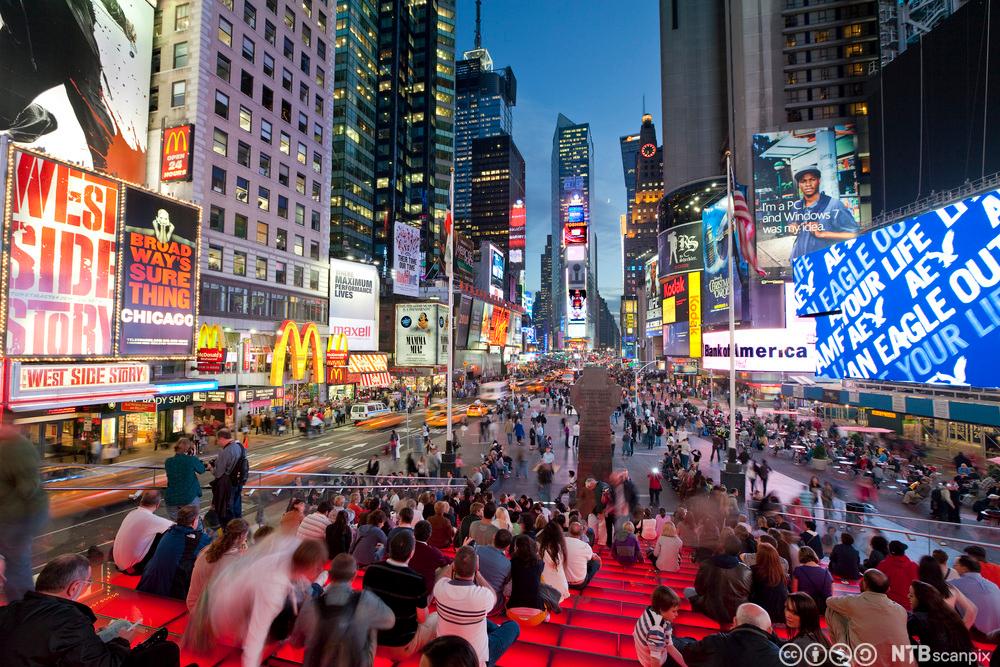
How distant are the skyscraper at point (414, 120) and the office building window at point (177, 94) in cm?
5634

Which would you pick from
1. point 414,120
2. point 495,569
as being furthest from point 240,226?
point 414,120

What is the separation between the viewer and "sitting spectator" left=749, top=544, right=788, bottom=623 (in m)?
5.96

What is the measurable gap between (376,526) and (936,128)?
55.9 metres

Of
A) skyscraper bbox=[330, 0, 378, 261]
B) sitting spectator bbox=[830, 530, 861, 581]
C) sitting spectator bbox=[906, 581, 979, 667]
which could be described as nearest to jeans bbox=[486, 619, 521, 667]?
sitting spectator bbox=[906, 581, 979, 667]

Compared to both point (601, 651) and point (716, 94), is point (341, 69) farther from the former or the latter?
point (601, 651)

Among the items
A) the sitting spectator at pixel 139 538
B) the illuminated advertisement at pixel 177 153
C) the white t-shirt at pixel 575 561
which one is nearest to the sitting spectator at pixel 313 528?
the sitting spectator at pixel 139 538

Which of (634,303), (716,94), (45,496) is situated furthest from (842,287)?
(634,303)

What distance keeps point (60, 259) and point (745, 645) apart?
27.7m

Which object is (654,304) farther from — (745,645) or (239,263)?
(745,645)

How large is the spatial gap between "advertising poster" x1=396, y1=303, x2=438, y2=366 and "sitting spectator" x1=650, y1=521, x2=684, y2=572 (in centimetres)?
4786

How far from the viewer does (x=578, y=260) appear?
93938 millimetres

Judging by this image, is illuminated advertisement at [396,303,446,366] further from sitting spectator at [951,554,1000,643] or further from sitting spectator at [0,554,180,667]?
sitting spectator at [0,554,180,667]

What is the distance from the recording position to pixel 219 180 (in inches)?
1308

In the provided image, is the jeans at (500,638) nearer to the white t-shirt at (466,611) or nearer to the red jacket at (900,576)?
the white t-shirt at (466,611)
